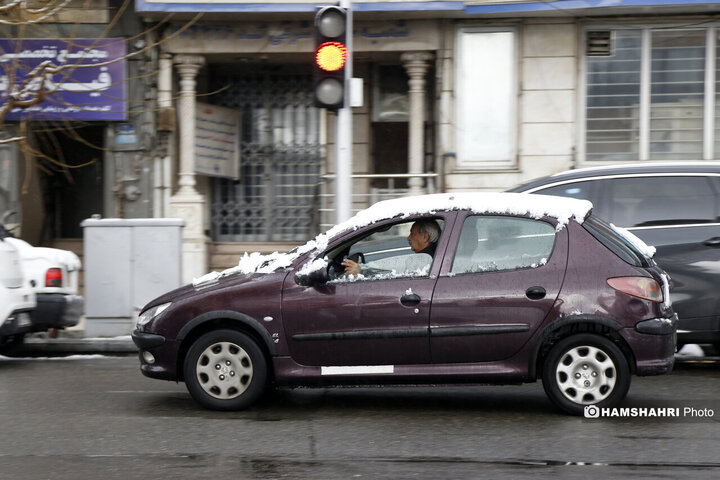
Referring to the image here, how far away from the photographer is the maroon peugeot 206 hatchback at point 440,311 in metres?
6.62

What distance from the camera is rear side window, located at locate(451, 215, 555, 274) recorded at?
6762mm

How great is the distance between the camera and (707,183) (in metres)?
8.68

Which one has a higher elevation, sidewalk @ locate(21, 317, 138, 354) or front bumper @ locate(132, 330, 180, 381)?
front bumper @ locate(132, 330, 180, 381)

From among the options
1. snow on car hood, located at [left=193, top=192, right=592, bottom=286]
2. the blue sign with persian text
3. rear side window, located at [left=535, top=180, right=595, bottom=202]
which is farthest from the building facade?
snow on car hood, located at [left=193, top=192, right=592, bottom=286]

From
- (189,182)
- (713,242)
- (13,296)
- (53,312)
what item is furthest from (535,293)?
(189,182)

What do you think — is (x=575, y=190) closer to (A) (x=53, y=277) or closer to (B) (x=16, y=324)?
(A) (x=53, y=277)

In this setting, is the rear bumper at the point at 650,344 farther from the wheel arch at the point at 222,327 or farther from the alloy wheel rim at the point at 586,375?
the wheel arch at the point at 222,327

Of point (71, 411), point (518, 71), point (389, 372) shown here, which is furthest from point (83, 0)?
point (389, 372)

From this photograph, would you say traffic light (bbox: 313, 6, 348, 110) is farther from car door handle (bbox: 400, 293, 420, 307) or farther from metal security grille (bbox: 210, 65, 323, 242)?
metal security grille (bbox: 210, 65, 323, 242)

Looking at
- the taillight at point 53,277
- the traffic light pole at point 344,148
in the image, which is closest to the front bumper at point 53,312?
the taillight at point 53,277

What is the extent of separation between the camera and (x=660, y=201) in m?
8.79

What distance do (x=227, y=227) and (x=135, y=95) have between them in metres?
2.61

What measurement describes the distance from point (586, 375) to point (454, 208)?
56.5 inches

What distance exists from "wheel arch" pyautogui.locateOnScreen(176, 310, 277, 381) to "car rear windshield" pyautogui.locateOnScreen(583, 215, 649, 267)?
2.31 m
